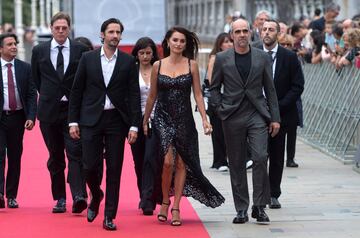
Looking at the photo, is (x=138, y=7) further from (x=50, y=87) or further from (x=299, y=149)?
(x=50, y=87)

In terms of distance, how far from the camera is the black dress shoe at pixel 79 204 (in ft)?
43.3

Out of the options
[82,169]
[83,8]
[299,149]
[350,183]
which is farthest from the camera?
[83,8]

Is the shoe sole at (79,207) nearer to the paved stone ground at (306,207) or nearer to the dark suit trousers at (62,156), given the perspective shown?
the dark suit trousers at (62,156)

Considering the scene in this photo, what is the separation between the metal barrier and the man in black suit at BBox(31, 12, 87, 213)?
18.8ft

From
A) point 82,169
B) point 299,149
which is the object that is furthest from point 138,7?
point 82,169

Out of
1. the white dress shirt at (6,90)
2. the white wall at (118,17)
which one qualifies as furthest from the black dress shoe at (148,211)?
the white wall at (118,17)

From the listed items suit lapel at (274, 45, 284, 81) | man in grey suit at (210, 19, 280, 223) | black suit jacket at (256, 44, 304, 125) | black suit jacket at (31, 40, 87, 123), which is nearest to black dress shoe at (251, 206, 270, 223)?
man in grey suit at (210, 19, 280, 223)

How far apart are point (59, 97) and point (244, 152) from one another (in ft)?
6.96

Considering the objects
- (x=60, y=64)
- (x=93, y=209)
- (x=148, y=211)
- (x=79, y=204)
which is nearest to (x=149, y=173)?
(x=148, y=211)

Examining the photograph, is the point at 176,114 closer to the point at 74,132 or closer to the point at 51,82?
the point at 74,132

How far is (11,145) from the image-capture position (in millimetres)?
14047

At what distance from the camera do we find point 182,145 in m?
12.5

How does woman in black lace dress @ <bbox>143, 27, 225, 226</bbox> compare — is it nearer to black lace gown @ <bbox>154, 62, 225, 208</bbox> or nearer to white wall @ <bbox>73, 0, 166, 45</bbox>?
black lace gown @ <bbox>154, 62, 225, 208</bbox>

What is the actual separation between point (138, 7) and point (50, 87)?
74.6 ft
